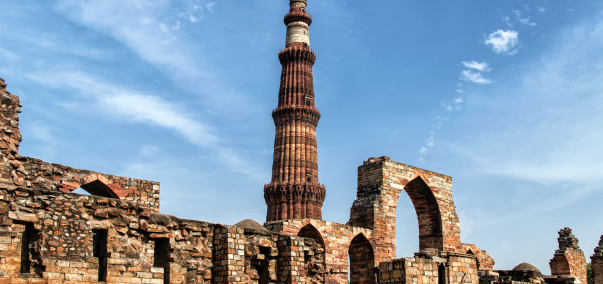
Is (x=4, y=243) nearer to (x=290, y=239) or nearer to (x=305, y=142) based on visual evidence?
(x=290, y=239)

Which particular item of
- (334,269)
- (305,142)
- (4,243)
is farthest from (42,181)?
(305,142)

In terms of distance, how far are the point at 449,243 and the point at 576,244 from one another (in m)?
7.09

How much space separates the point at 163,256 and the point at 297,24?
27041mm

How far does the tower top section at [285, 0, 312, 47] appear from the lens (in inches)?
1340

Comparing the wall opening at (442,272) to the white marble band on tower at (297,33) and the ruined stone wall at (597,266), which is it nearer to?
the ruined stone wall at (597,266)

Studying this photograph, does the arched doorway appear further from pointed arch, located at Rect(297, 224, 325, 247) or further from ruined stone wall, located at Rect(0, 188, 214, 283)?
pointed arch, located at Rect(297, 224, 325, 247)

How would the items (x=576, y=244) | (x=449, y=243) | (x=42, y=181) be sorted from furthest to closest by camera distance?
(x=576, y=244)
(x=449, y=243)
(x=42, y=181)

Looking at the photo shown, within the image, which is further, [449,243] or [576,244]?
[576,244]

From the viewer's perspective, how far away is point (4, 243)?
677cm

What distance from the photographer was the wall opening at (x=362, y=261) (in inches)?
685

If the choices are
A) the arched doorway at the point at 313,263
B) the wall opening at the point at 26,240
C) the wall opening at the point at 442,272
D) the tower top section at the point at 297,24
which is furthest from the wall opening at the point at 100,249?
the tower top section at the point at 297,24

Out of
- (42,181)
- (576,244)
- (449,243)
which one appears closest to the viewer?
(42,181)

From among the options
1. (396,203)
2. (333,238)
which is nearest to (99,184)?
(333,238)

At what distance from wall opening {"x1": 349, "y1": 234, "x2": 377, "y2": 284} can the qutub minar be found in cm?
4
